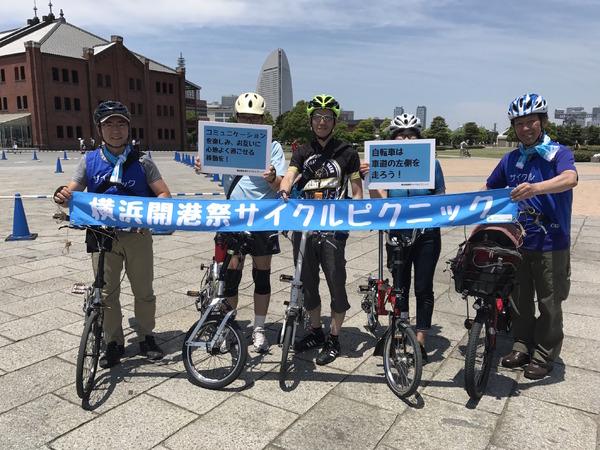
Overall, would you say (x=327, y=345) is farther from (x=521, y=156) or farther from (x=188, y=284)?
(x=188, y=284)

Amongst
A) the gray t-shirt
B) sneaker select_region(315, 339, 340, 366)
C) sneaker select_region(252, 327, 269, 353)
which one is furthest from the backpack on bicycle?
the gray t-shirt

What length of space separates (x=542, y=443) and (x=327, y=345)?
6.19 ft

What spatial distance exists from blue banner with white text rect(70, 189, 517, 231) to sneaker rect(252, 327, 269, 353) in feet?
3.94

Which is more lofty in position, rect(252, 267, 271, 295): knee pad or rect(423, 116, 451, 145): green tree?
rect(423, 116, 451, 145): green tree

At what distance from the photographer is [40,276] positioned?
677cm

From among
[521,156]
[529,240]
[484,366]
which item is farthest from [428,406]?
[521,156]

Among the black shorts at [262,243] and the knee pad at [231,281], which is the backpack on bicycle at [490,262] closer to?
the black shorts at [262,243]

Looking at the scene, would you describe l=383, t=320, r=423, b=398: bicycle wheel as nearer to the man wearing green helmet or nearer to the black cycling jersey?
the man wearing green helmet

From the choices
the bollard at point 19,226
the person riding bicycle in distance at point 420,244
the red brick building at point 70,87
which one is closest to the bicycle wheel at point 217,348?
the person riding bicycle in distance at point 420,244

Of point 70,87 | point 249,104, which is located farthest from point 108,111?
point 70,87

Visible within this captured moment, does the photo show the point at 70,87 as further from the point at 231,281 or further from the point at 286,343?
the point at 286,343

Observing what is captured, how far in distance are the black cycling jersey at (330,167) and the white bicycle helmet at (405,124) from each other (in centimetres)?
39

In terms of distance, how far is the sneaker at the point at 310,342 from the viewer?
445 cm

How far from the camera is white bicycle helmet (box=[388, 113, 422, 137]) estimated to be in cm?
398
